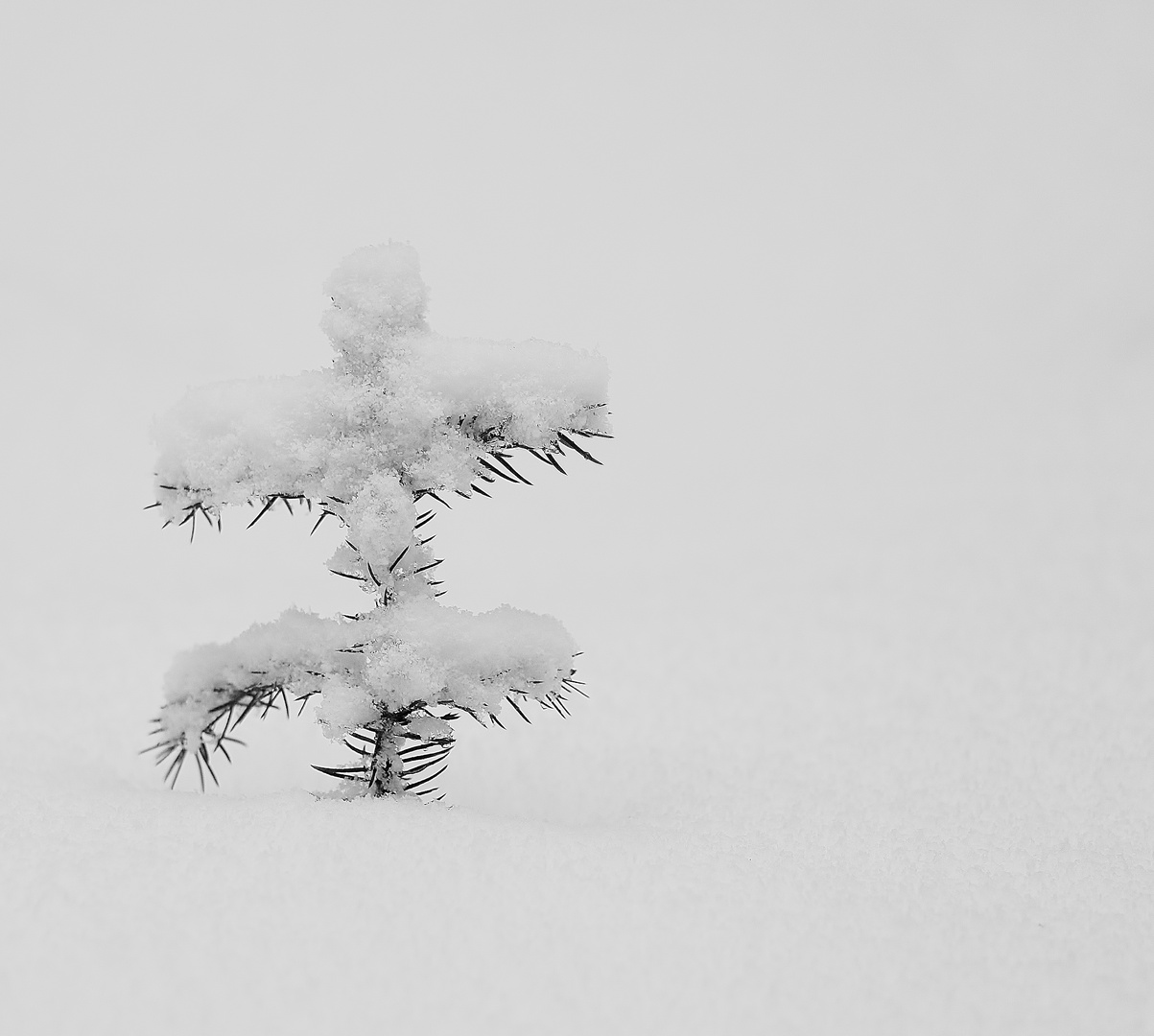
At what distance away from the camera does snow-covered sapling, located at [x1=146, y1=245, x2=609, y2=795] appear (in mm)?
2240

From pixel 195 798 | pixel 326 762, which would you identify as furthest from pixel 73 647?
pixel 195 798

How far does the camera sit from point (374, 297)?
2.36 m

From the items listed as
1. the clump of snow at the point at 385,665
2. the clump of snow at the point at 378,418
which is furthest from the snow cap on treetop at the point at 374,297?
the clump of snow at the point at 385,665

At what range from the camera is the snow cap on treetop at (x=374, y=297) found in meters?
2.36

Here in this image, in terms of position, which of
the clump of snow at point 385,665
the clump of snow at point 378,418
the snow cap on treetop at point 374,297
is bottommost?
the clump of snow at point 385,665

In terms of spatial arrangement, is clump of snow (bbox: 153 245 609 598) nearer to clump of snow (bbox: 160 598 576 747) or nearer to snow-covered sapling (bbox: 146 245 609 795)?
snow-covered sapling (bbox: 146 245 609 795)

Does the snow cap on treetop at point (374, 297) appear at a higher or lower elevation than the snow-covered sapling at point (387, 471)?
higher

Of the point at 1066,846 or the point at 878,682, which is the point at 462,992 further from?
the point at 878,682

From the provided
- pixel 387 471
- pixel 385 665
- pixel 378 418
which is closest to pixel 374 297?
pixel 378 418

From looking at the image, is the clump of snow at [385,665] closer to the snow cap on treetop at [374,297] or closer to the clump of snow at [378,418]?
the clump of snow at [378,418]

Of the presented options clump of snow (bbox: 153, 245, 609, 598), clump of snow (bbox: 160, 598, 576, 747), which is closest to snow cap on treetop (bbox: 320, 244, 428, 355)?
clump of snow (bbox: 153, 245, 609, 598)

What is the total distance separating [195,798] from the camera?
239cm

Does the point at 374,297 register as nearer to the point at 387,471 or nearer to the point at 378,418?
the point at 378,418

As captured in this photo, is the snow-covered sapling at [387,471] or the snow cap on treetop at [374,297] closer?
the snow-covered sapling at [387,471]
